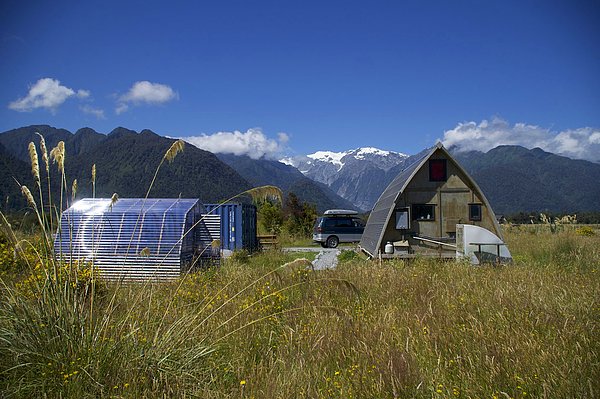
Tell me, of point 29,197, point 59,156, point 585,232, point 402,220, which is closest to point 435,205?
point 402,220

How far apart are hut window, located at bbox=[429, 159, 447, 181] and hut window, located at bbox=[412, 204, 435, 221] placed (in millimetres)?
906

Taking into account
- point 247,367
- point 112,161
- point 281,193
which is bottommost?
point 247,367

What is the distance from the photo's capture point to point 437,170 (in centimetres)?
1483

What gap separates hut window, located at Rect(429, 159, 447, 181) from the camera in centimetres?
1482

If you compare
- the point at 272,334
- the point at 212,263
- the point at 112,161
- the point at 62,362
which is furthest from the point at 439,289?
the point at 112,161

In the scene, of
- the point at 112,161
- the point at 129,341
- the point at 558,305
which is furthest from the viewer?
the point at 112,161

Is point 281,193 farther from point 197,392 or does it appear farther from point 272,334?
point 197,392

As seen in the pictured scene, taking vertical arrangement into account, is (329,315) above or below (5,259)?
below

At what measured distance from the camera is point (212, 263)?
1266 cm

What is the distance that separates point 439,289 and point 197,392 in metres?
4.45

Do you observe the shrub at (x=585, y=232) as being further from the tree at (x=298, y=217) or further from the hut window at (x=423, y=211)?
the tree at (x=298, y=217)

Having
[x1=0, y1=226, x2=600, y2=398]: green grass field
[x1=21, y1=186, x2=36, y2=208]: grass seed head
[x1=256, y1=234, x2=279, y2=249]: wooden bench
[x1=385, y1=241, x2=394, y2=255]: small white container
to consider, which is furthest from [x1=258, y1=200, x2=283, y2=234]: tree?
[x1=21, y1=186, x2=36, y2=208]: grass seed head

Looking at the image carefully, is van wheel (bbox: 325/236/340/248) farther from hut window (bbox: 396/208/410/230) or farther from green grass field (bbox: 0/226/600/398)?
green grass field (bbox: 0/226/600/398)

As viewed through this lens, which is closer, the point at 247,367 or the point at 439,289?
the point at 247,367
